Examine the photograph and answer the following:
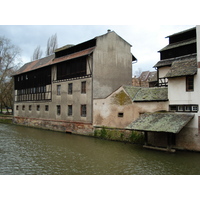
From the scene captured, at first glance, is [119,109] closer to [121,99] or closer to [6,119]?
[121,99]

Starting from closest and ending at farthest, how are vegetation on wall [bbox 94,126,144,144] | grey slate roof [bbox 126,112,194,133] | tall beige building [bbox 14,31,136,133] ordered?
1. grey slate roof [bbox 126,112,194,133]
2. vegetation on wall [bbox 94,126,144,144]
3. tall beige building [bbox 14,31,136,133]

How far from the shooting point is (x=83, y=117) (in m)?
22.0

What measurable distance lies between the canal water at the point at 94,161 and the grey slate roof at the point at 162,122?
5.14 feet

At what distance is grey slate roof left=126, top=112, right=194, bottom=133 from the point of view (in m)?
12.7

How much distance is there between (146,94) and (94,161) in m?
7.98

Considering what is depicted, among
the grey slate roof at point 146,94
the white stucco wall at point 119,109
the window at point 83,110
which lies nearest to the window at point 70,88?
the window at point 83,110

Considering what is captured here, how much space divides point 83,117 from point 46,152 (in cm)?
849

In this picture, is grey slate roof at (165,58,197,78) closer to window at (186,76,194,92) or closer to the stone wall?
window at (186,76,194,92)

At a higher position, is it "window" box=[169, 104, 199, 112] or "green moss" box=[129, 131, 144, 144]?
"window" box=[169, 104, 199, 112]

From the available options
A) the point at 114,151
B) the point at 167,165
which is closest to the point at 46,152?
the point at 114,151

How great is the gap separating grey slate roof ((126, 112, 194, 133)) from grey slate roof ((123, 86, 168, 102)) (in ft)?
4.89

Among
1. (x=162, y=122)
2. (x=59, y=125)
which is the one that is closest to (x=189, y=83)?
(x=162, y=122)

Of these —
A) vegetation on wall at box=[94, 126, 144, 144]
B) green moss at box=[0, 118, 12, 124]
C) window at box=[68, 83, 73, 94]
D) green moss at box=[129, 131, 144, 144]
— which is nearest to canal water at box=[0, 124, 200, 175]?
green moss at box=[129, 131, 144, 144]

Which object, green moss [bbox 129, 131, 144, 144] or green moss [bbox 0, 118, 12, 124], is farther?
green moss [bbox 0, 118, 12, 124]
